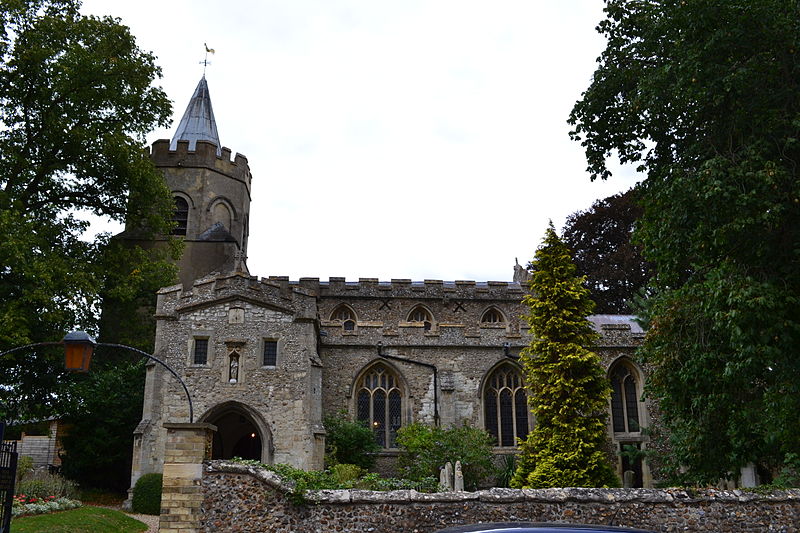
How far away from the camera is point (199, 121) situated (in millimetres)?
33625

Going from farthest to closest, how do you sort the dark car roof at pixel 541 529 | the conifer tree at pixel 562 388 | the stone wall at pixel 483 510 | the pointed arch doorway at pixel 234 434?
the pointed arch doorway at pixel 234 434, the conifer tree at pixel 562 388, the stone wall at pixel 483 510, the dark car roof at pixel 541 529

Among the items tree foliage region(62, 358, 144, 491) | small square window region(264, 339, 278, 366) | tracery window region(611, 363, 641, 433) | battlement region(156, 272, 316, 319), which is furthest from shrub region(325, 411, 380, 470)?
tracery window region(611, 363, 641, 433)

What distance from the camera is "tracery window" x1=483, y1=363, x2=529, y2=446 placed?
22.3 m

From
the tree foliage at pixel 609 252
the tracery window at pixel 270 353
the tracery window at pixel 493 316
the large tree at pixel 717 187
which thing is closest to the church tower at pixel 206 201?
the tracery window at pixel 270 353

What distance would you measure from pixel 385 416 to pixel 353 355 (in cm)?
217

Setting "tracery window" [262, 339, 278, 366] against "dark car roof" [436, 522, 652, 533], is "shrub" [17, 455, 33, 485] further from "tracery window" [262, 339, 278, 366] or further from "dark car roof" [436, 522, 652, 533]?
"dark car roof" [436, 522, 652, 533]

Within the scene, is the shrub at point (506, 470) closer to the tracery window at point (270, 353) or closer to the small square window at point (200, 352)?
the tracery window at point (270, 353)

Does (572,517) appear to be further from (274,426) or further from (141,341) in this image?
(141,341)

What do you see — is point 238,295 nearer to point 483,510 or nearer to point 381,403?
point 381,403

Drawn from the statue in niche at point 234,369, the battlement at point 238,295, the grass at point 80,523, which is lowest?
the grass at point 80,523

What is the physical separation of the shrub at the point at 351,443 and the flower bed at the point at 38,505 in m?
6.94

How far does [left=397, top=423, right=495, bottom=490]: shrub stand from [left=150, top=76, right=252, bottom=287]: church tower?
11408mm

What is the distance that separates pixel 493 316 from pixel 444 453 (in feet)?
31.8

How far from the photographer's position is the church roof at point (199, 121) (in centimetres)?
3284
